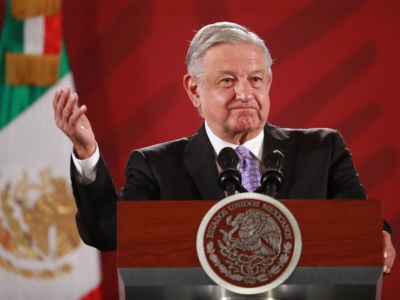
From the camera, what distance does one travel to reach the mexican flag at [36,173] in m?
3.39

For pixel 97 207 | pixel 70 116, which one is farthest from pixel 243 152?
pixel 70 116

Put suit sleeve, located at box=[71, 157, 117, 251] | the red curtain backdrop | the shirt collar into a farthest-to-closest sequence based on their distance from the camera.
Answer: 1. the red curtain backdrop
2. the shirt collar
3. suit sleeve, located at box=[71, 157, 117, 251]

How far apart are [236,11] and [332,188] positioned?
1637mm

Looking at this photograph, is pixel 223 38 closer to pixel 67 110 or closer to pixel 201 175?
pixel 201 175

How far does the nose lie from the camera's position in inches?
85.2

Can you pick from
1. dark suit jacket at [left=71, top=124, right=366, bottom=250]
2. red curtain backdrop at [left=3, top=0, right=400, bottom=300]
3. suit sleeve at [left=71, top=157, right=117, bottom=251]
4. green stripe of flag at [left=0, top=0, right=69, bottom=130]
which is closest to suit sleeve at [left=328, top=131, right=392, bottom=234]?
dark suit jacket at [left=71, top=124, right=366, bottom=250]

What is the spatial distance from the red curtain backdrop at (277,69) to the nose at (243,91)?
142 centimetres

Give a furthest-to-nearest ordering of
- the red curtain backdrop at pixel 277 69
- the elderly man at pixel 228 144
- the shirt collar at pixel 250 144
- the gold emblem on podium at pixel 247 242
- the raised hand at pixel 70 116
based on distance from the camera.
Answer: the red curtain backdrop at pixel 277 69 < the shirt collar at pixel 250 144 < the elderly man at pixel 228 144 < the raised hand at pixel 70 116 < the gold emblem on podium at pixel 247 242

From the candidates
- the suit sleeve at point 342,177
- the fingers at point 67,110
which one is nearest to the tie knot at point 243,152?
the suit sleeve at point 342,177

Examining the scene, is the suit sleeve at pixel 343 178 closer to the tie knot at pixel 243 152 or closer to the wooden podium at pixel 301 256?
the tie knot at pixel 243 152

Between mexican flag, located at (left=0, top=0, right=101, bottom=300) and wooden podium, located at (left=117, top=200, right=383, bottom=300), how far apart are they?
6.35ft

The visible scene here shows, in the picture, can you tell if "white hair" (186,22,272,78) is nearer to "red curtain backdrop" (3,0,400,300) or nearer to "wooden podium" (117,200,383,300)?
"wooden podium" (117,200,383,300)

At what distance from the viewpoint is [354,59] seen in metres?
3.60

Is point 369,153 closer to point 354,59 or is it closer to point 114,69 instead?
point 354,59
